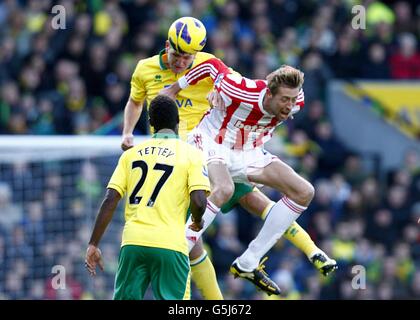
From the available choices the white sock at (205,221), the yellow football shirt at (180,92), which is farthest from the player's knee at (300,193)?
the yellow football shirt at (180,92)

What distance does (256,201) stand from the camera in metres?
14.6

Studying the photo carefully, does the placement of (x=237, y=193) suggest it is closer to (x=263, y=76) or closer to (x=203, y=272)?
(x=203, y=272)

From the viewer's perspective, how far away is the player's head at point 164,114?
39.9 feet

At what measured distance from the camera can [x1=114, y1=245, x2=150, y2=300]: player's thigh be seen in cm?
1209

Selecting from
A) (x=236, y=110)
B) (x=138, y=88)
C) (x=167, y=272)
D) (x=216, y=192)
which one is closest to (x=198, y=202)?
(x=167, y=272)

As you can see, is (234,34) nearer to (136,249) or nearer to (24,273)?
(24,273)

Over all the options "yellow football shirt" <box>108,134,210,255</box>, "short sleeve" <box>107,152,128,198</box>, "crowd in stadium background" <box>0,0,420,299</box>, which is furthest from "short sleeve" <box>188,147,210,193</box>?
"crowd in stadium background" <box>0,0,420,299</box>

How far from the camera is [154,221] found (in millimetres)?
12031

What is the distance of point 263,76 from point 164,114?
33.0 feet

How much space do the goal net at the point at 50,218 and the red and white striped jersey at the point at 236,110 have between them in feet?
13.2

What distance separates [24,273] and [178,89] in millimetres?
5039

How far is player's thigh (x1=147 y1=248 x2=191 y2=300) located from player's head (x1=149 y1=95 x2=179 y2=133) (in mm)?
985

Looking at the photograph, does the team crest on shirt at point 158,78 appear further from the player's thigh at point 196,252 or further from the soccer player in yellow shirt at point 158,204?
the soccer player in yellow shirt at point 158,204
